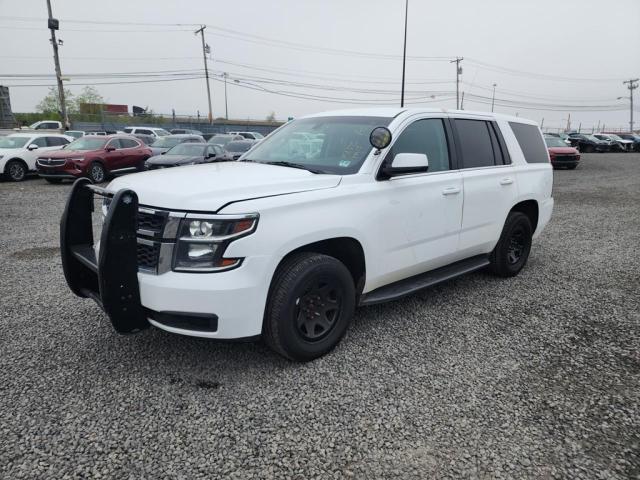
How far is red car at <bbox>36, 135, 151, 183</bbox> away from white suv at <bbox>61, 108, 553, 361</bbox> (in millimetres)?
11584

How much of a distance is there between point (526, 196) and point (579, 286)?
114cm

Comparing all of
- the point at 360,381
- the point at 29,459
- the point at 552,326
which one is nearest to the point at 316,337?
the point at 360,381

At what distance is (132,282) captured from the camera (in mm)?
2670

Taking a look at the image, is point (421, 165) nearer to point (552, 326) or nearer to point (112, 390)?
point (552, 326)

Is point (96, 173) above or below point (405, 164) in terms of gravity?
below

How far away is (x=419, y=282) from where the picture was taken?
3.86 meters

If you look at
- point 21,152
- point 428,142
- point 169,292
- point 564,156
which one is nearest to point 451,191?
point 428,142

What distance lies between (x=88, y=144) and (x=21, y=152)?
7.71 feet

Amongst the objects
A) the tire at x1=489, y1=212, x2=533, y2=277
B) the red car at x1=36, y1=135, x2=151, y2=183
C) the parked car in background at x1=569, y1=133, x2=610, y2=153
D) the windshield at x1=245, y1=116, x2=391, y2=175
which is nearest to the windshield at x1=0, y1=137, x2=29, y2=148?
the red car at x1=36, y1=135, x2=151, y2=183

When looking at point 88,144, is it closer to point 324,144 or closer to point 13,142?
point 13,142

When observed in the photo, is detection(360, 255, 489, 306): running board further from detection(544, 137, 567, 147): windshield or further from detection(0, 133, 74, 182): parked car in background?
detection(544, 137, 567, 147): windshield

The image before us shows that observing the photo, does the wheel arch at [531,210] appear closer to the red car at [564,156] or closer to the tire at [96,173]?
the tire at [96,173]

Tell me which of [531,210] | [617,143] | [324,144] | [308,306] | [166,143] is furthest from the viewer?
[617,143]

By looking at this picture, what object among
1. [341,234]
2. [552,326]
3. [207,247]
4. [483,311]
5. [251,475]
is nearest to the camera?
[251,475]
